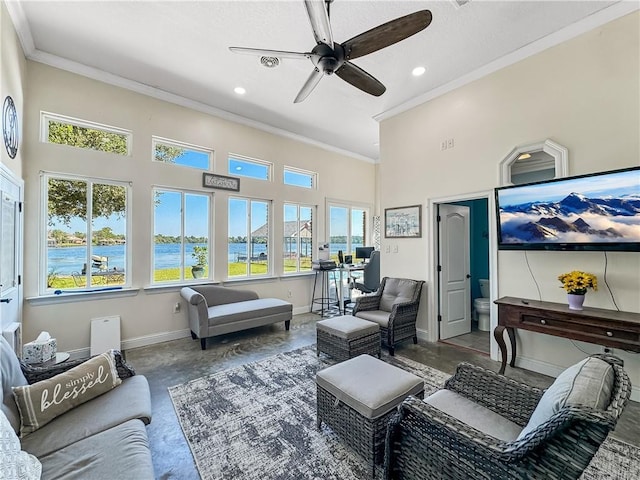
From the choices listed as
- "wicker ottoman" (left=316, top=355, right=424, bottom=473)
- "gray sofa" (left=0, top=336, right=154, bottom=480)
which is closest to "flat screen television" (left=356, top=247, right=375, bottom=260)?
"wicker ottoman" (left=316, top=355, right=424, bottom=473)

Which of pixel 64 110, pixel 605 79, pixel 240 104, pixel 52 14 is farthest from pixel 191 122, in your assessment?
pixel 605 79

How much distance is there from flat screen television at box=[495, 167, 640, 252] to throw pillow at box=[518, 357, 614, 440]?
1915 millimetres

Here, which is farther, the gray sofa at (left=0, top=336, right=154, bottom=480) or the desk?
the desk

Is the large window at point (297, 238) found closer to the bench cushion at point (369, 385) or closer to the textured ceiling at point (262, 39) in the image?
the textured ceiling at point (262, 39)

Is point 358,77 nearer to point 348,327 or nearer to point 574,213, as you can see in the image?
point 574,213

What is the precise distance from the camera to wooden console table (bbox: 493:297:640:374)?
2.29 m

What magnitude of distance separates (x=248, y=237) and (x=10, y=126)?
318cm

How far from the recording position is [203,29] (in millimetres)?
2924

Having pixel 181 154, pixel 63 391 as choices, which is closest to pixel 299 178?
pixel 181 154

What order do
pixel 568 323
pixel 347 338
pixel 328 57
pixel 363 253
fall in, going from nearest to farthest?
pixel 328 57 < pixel 568 323 < pixel 347 338 < pixel 363 253

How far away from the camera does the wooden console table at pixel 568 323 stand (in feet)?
7.53

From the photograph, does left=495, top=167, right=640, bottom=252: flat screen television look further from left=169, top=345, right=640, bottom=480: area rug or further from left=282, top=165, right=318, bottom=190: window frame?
left=282, top=165, right=318, bottom=190: window frame

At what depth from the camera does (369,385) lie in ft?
6.20

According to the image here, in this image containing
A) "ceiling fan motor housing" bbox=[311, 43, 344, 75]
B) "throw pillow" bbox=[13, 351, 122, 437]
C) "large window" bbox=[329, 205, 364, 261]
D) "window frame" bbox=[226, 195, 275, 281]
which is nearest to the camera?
"throw pillow" bbox=[13, 351, 122, 437]
